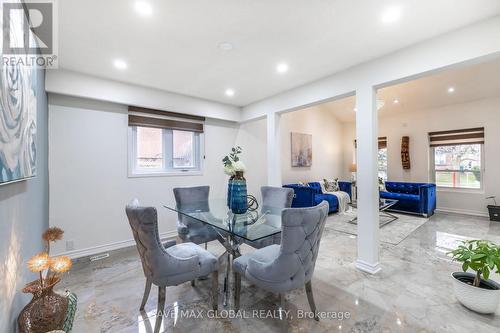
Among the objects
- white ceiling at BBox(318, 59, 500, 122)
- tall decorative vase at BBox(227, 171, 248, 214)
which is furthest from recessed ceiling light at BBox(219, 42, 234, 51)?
white ceiling at BBox(318, 59, 500, 122)

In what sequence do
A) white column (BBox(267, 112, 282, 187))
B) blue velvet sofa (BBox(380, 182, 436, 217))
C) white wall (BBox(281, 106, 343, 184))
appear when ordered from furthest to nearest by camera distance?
white wall (BBox(281, 106, 343, 184))
blue velvet sofa (BBox(380, 182, 436, 217))
white column (BBox(267, 112, 282, 187))

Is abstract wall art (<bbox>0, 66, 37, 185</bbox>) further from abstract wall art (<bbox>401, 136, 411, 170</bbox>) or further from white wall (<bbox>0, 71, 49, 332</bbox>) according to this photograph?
abstract wall art (<bbox>401, 136, 411, 170</bbox>)

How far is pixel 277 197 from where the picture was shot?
2834 mm

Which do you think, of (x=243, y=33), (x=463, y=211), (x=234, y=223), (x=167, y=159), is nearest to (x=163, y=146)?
(x=167, y=159)

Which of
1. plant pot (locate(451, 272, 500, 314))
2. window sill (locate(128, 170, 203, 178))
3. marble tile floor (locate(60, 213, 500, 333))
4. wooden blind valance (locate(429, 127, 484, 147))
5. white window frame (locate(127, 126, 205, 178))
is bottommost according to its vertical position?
marble tile floor (locate(60, 213, 500, 333))

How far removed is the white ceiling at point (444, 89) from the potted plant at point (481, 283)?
3348 millimetres

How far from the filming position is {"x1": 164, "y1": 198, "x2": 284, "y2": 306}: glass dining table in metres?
1.83

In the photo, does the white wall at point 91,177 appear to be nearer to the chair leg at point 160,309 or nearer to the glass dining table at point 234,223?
the glass dining table at point 234,223

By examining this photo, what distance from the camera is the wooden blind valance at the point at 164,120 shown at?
337cm

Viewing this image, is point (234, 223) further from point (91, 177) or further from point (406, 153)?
point (406, 153)

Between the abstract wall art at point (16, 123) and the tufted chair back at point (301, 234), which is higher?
the abstract wall art at point (16, 123)

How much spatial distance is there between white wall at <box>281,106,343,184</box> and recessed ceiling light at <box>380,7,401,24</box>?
368 centimetres

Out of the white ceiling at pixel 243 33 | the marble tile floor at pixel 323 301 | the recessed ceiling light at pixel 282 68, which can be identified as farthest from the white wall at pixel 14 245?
the recessed ceiling light at pixel 282 68

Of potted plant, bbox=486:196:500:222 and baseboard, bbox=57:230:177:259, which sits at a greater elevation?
potted plant, bbox=486:196:500:222
